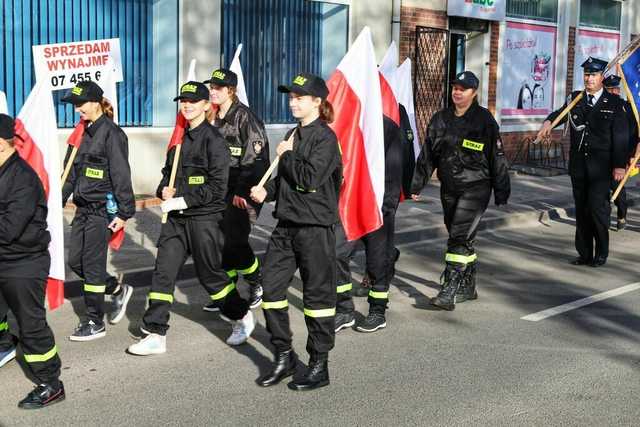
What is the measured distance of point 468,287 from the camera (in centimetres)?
863

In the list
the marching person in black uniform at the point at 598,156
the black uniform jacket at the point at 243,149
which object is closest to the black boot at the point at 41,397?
the black uniform jacket at the point at 243,149

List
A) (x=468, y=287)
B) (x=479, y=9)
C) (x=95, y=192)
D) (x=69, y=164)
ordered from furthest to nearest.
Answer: (x=479, y=9) → (x=468, y=287) → (x=69, y=164) → (x=95, y=192)

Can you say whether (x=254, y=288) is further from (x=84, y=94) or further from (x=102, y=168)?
(x=84, y=94)

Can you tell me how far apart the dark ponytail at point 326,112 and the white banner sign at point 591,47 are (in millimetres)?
17479

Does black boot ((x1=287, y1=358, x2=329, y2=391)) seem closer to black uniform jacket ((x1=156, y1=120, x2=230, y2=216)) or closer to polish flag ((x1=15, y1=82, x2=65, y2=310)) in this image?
black uniform jacket ((x1=156, y1=120, x2=230, y2=216))

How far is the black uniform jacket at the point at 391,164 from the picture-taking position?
7848 millimetres

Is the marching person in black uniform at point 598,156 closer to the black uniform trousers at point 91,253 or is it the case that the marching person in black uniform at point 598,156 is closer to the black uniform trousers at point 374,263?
the black uniform trousers at point 374,263

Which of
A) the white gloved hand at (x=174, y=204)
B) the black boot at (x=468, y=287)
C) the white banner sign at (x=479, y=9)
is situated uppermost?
the white banner sign at (x=479, y=9)

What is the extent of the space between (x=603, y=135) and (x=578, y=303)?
8.32 ft

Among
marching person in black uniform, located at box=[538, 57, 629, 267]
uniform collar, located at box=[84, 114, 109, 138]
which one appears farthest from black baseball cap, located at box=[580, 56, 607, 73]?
uniform collar, located at box=[84, 114, 109, 138]

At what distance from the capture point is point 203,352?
6.87 m

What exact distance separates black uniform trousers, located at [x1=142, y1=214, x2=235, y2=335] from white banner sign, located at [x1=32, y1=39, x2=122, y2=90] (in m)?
3.29

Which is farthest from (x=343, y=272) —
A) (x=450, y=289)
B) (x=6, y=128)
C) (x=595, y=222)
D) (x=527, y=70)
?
(x=527, y=70)

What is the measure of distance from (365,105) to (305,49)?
9.34 meters
